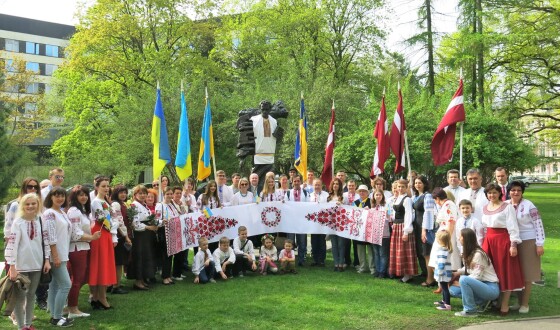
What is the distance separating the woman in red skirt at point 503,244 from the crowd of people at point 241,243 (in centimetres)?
1

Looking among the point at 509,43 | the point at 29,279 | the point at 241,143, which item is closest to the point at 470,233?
the point at 29,279

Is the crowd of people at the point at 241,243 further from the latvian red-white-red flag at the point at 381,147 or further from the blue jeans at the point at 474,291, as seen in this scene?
the latvian red-white-red flag at the point at 381,147

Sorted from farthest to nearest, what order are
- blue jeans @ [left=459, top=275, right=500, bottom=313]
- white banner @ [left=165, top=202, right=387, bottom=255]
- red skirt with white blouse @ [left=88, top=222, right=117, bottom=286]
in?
white banner @ [left=165, top=202, right=387, bottom=255] → red skirt with white blouse @ [left=88, top=222, right=117, bottom=286] → blue jeans @ [left=459, top=275, right=500, bottom=313]

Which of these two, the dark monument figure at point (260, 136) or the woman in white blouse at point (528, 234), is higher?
the dark monument figure at point (260, 136)

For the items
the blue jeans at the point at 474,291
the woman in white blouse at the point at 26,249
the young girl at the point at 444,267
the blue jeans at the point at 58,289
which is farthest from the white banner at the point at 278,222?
the woman in white blouse at the point at 26,249

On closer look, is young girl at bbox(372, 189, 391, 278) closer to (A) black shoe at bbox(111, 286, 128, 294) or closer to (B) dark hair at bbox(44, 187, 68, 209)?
(A) black shoe at bbox(111, 286, 128, 294)

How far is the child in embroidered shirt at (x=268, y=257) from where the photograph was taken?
9.85 metres

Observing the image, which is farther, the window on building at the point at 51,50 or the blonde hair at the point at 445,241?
the window on building at the point at 51,50

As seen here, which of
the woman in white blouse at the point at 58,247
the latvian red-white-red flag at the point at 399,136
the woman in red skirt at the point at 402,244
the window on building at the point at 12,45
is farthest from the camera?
the window on building at the point at 12,45

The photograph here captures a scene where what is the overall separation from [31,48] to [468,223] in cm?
6084

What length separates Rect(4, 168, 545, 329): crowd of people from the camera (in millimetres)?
6258

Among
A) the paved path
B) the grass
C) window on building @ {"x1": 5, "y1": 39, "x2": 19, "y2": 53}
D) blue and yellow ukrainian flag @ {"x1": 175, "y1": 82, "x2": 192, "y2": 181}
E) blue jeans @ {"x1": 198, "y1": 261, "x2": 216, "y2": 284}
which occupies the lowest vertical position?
the paved path

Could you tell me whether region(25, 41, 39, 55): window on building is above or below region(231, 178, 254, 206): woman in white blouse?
above

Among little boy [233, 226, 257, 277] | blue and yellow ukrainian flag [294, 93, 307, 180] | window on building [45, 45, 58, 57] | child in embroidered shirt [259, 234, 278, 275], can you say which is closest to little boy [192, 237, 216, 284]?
little boy [233, 226, 257, 277]
